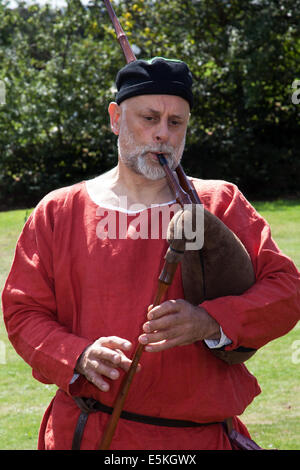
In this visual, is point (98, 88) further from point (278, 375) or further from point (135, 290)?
point (135, 290)

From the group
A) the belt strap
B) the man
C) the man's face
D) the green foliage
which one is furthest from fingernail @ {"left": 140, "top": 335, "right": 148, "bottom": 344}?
the green foliage

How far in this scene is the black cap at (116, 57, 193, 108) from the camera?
240cm

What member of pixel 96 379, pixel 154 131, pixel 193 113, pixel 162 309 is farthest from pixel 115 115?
pixel 193 113

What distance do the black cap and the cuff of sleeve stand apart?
807 mm

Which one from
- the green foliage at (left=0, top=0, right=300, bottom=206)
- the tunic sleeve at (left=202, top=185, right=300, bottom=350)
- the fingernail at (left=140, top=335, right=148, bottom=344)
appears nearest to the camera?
the fingernail at (left=140, top=335, right=148, bottom=344)

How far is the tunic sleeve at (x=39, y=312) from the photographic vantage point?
7.45 feet

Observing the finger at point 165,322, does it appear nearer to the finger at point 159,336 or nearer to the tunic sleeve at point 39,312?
the finger at point 159,336

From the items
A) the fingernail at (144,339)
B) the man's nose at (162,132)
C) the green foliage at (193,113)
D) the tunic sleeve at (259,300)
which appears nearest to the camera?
the fingernail at (144,339)

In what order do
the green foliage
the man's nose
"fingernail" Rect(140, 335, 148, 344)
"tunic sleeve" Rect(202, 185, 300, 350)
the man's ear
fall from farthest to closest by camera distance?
the green foliage
the man's ear
the man's nose
"tunic sleeve" Rect(202, 185, 300, 350)
"fingernail" Rect(140, 335, 148, 344)

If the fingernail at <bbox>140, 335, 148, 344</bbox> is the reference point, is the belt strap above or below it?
below

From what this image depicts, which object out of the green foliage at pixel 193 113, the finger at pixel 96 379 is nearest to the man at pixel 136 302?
the finger at pixel 96 379

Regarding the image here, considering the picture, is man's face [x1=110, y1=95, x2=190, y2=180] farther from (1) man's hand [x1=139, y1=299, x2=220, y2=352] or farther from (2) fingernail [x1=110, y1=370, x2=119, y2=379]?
(2) fingernail [x1=110, y1=370, x2=119, y2=379]

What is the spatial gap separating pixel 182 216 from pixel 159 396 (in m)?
0.61

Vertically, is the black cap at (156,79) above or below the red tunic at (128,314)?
above
